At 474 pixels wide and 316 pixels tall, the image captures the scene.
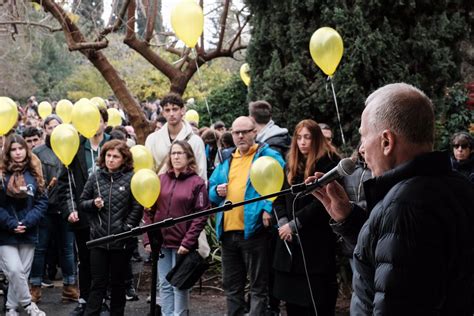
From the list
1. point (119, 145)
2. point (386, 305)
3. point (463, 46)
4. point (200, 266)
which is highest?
point (463, 46)

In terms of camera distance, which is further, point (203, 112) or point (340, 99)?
point (203, 112)

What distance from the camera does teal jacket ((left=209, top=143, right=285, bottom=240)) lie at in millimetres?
6754

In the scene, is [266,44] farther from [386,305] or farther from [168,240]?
[386,305]

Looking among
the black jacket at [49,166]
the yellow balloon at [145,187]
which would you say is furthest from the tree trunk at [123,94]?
the yellow balloon at [145,187]

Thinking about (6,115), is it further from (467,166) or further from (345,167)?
(345,167)

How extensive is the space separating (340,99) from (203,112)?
32.9 ft

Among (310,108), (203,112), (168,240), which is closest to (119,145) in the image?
(168,240)

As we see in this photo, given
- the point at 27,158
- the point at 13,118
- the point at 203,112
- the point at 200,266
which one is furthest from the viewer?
the point at 203,112

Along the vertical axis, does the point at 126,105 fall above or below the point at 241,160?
above

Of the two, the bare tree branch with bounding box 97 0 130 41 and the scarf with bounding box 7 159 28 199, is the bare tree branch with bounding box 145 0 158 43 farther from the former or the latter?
the scarf with bounding box 7 159 28 199

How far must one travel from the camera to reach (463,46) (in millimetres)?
9836

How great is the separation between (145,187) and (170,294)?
1221 millimetres

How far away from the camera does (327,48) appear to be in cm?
712

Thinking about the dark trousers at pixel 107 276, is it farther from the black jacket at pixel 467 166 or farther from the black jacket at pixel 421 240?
the black jacket at pixel 421 240
